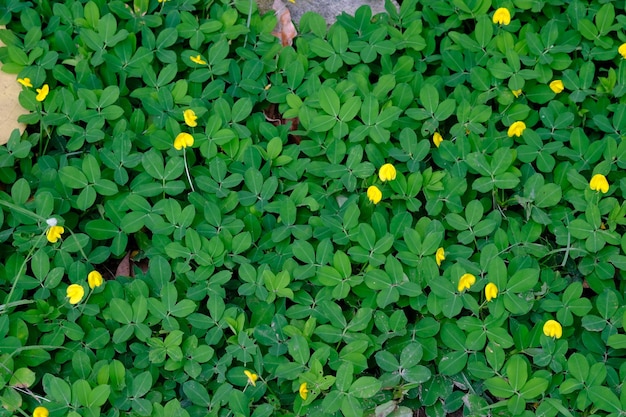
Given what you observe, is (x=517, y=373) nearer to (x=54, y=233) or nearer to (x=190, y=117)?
(x=190, y=117)

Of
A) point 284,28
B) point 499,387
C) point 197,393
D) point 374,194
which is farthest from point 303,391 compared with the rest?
point 284,28

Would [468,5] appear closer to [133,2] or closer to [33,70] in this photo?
[133,2]

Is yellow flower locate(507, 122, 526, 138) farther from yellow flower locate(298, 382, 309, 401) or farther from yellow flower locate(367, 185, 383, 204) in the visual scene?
yellow flower locate(298, 382, 309, 401)

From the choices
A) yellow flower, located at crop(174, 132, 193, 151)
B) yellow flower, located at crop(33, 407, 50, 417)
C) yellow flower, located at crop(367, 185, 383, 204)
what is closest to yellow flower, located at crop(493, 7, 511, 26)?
yellow flower, located at crop(367, 185, 383, 204)

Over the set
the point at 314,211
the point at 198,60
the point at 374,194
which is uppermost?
the point at 198,60

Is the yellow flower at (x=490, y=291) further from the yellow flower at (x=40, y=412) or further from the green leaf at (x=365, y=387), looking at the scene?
the yellow flower at (x=40, y=412)
